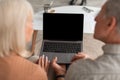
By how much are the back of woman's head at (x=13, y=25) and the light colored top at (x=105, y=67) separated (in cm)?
36

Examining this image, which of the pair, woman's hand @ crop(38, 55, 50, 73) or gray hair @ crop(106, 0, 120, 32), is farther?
woman's hand @ crop(38, 55, 50, 73)

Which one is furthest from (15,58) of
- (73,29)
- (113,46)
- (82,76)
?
(73,29)

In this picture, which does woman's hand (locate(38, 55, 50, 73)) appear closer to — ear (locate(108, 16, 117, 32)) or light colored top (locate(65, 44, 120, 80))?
light colored top (locate(65, 44, 120, 80))

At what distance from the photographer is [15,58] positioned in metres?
1.65

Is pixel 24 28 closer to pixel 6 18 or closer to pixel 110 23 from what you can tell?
pixel 6 18

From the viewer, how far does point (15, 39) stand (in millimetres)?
1598

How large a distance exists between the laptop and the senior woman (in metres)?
0.48

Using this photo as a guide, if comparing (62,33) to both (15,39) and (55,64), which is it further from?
(15,39)

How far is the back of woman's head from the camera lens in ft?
5.13

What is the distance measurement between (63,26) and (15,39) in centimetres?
70

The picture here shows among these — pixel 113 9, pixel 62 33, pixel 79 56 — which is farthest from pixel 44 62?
pixel 113 9

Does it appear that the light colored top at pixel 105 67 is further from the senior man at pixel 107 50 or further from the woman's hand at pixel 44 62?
the woman's hand at pixel 44 62

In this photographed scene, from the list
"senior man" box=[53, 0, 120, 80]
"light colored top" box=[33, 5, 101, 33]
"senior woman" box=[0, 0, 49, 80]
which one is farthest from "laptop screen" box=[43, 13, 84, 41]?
"senior man" box=[53, 0, 120, 80]

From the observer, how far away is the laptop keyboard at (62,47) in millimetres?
2166
